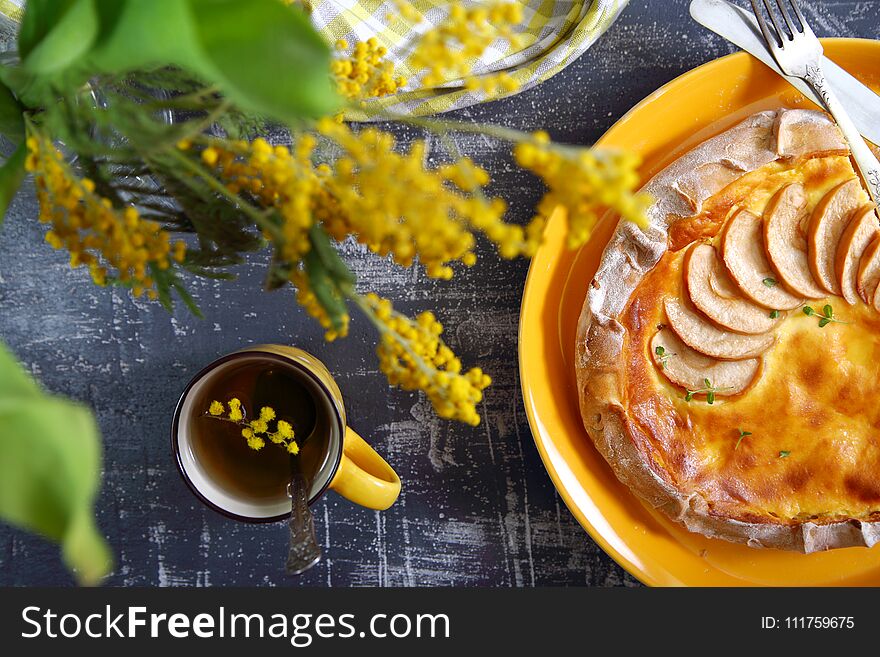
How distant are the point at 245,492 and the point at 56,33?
35.4 inches

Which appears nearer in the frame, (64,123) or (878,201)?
(64,123)

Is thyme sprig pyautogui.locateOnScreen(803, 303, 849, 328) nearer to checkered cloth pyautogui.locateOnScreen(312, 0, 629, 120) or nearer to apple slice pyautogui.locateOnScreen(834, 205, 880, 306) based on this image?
apple slice pyautogui.locateOnScreen(834, 205, 880, 306)

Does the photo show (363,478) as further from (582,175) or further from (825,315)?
(825,315)

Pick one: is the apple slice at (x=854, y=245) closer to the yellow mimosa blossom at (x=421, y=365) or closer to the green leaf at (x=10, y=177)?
the yellow mimosa blossom at (x=421, y=365)

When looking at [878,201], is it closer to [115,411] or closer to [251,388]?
[251,388]

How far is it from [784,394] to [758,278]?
0.25 metres

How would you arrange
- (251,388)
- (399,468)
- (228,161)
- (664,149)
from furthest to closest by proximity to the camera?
(399,468)
(664,149)
(251,388)
(228,161)

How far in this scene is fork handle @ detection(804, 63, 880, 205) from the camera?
1.49 m

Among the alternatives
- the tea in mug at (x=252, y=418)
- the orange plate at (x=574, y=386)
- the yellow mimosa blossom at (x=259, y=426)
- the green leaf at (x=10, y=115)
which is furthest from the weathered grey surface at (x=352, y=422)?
the green leaf at (x=10, y=115)

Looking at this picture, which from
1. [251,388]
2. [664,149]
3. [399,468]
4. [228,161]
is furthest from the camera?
[399,468]

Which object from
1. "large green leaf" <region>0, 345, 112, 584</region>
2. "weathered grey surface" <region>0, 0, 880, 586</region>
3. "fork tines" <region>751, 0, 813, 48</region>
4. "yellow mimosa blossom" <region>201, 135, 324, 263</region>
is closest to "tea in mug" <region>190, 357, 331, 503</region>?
"weathered grey surface" <region>0, 0, 880, 586</region>

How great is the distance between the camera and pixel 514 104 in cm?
168

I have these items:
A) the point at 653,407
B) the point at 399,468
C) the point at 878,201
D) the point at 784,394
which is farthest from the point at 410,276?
the point at 878,201

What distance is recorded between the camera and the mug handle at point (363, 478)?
1.37 metres
